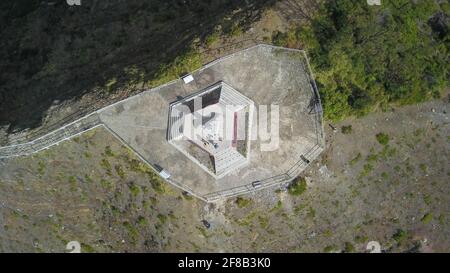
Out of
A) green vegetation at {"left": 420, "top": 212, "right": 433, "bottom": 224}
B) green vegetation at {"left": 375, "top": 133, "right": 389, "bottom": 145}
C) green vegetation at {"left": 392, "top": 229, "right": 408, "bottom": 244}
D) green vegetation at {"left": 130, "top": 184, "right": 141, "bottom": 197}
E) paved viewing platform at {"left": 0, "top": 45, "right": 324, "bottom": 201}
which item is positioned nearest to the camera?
paved viewing platform at {"left": 0, "top": 45, "right": 324, "bottom": 201}

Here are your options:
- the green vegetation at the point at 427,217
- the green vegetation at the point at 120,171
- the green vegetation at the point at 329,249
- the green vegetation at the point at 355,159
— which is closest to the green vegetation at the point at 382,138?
the green vegetation at the point at 355,159

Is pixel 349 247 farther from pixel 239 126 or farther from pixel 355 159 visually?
pixel 239 126

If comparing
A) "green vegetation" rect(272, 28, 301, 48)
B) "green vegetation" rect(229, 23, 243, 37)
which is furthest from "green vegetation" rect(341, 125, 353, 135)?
"green vegetation" rect(229, 23, 243, 37)

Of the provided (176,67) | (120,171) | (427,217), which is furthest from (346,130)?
(120,171)

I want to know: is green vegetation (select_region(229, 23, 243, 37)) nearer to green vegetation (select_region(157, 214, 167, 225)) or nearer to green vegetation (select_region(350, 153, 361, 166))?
green vegetation (select_region(350, 153, 361, 166))

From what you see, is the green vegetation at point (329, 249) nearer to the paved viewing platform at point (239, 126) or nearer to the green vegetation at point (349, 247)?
the green vegetation at point (349, 247)
